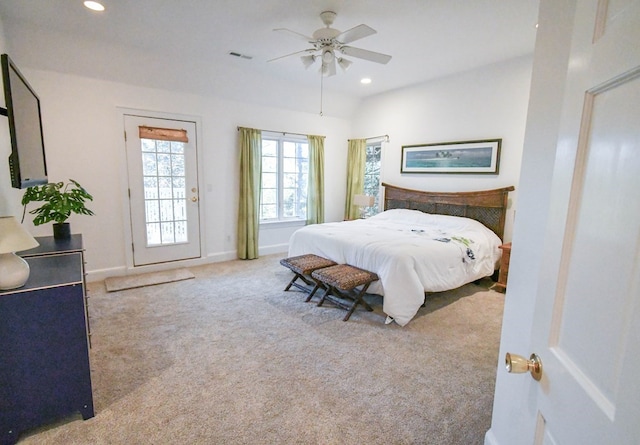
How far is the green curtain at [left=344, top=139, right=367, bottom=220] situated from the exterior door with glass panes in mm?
2892

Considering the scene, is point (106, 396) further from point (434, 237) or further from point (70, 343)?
point (434, 237)

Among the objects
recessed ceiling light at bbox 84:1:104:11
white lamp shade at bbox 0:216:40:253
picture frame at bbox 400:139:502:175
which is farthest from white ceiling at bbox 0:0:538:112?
white lamp shade at bbox 0:216:40:253

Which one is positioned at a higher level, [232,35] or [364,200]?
[232,35]

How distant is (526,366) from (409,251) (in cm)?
236

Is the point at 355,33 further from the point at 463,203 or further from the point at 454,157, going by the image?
the point at 463,203

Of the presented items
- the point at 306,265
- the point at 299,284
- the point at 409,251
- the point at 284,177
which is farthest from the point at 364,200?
the point at 409,251

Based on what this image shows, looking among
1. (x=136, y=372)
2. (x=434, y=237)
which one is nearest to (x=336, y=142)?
(x=434, y=237)

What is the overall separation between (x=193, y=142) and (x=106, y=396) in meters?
3.47

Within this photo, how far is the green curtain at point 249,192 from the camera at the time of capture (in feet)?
16.2

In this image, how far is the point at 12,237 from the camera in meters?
1.50

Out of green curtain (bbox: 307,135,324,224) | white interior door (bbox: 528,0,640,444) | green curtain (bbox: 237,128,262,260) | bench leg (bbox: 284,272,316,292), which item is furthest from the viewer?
green curtain (bbox: 307,135,324,224)

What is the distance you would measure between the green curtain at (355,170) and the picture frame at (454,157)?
0.88 m

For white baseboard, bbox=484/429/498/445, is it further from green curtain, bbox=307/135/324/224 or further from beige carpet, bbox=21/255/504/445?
green curtain, bbox=307/135/324/224

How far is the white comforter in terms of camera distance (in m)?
2.97
